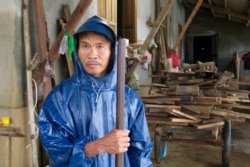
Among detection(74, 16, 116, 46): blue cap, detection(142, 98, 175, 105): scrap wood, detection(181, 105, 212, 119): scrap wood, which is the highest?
detection(74, 16, 116, 46): blue cap

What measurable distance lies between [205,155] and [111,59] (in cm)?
388

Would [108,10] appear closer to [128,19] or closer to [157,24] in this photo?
[157,24]

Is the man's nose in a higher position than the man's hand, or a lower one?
higher

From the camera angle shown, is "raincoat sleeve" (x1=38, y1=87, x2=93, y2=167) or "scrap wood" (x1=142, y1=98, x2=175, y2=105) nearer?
"raincoat sleeve" (x1=38, y1=87, x2=93, y2=167)

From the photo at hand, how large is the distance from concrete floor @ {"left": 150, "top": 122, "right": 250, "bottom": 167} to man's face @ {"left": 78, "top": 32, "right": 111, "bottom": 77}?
3187 millimetres

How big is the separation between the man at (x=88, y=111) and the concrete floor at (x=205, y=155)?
299cm

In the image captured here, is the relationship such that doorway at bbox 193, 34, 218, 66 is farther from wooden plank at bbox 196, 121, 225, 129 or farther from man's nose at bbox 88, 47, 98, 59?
man's nose at bbox 88, 47, 98, 59

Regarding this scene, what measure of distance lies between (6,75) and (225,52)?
622 inches

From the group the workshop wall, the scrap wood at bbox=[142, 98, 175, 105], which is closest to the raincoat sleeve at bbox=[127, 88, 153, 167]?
the scrap wood at bbox=[142, 98, 175, 105]

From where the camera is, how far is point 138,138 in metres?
1.57

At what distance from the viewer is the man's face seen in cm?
145

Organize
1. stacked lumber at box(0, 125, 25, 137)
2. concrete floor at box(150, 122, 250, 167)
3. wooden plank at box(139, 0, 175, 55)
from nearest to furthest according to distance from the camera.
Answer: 1. stacked lumber at box(0, 125, 25, 137)
2. concrete floor at box(150, 122, 250, 167)
3. wooden plank at box(139, 0, 175, 55)

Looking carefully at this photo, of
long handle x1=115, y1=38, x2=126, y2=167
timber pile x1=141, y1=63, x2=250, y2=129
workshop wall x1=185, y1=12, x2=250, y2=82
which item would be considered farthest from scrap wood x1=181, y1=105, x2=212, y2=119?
workshop wall x1=185, y1=12, x2=250, y2=82

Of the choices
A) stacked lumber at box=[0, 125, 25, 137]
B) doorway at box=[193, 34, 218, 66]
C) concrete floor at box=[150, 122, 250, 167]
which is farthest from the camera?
doorway at box=[193, 34, 218, 66]
